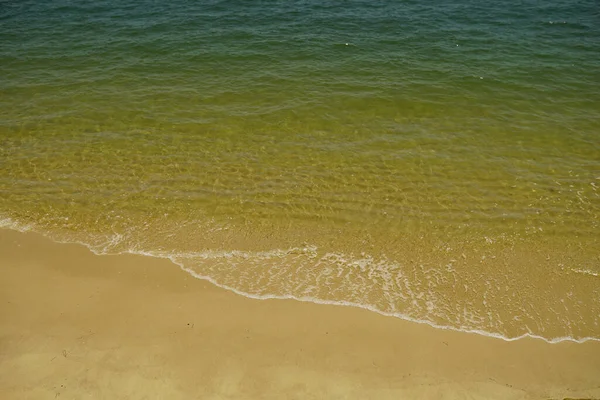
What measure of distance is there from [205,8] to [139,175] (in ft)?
45.9

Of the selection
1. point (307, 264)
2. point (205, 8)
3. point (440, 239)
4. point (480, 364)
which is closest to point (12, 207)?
point (307, 264)

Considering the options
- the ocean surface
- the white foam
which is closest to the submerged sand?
the white foam

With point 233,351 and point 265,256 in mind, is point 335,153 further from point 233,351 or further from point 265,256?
point 233,351

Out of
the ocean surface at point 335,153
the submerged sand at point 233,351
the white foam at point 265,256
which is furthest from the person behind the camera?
the ocean surface at point 335,153

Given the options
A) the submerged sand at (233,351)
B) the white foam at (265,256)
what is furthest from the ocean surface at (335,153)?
the submerged sand at (233,351)

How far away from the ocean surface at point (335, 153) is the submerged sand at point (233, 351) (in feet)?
1.33

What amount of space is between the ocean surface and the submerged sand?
404 mm

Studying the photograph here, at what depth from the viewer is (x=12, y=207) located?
10188 mm

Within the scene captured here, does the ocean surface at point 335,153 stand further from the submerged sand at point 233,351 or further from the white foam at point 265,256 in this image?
the submerged sand at point 233,351

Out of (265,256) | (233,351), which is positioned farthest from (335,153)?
(233,351)

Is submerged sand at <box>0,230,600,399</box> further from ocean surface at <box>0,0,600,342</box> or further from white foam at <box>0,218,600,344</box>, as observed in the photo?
ocean surface at <box>0,0,600,342</box>

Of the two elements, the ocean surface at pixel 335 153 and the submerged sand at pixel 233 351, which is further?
the ocean surface at pixel 335 153

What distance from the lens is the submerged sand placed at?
6.62 m

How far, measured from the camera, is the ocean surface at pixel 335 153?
8570 millimetres
